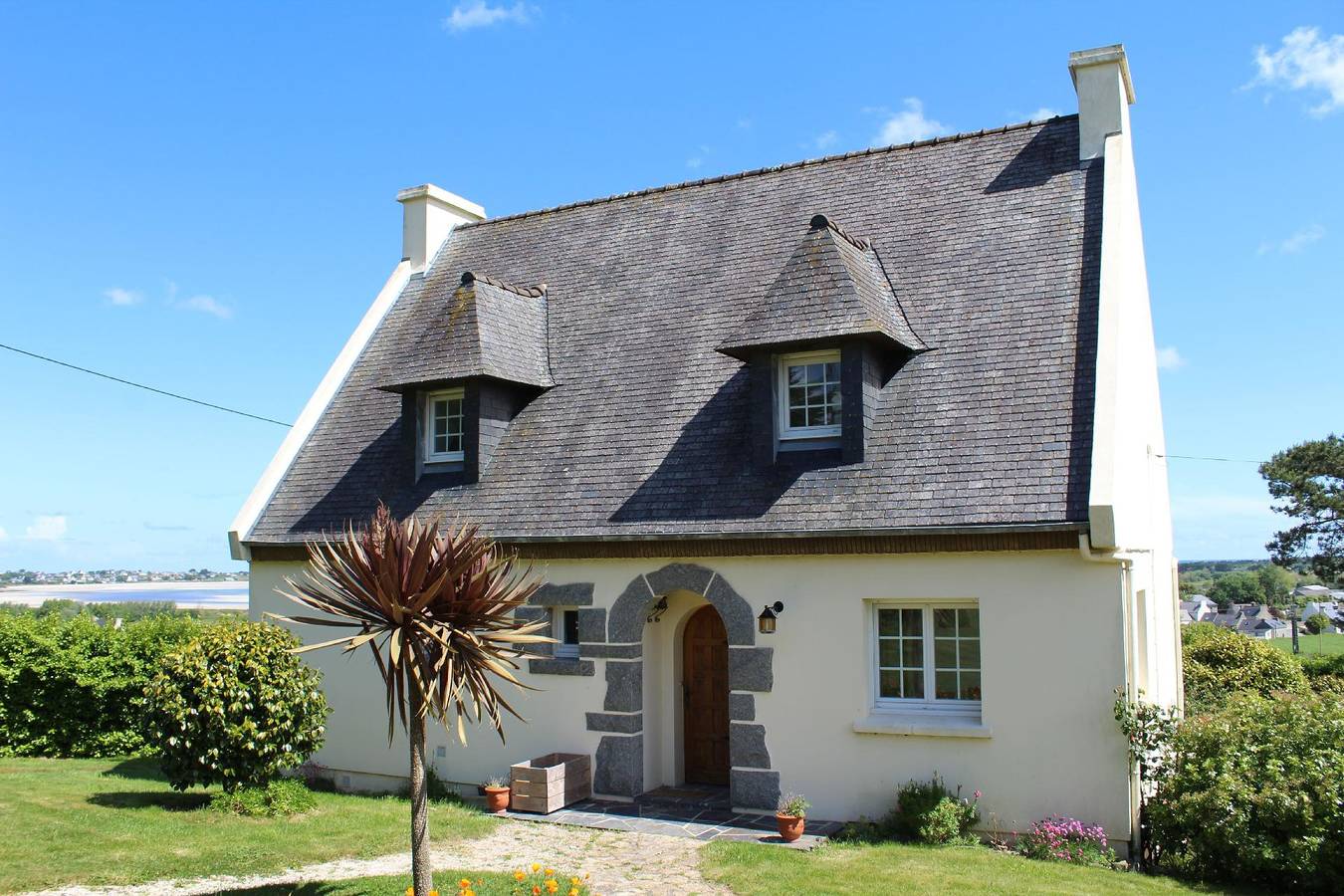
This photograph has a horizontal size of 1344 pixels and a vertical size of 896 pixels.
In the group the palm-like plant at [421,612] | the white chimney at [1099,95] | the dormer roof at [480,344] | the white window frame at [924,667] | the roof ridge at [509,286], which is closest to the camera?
the palm-like plant at [421,612]

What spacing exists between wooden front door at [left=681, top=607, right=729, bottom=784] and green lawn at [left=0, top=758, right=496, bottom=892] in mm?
2851

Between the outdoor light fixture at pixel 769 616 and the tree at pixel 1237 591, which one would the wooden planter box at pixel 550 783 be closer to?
the outdoor light fixture at pixel 769 616

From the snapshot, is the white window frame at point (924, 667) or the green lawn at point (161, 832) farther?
the white window frame at point (924, 667)

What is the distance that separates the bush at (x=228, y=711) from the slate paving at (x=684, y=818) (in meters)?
2.78

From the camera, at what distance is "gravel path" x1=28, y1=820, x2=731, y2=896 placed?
29.3 ft

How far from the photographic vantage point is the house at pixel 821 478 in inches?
412

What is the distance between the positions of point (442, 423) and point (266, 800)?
557 centimetres

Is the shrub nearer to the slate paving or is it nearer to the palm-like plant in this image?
the slate paving

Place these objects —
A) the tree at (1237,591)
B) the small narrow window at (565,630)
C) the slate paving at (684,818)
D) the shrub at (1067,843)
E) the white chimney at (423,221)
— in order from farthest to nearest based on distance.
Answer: the tree at (1237,591) < the white chimney at (423,221) < the small narrow window at (565,630) < the slate paving at (684,818) < the shrub at (1067,843)

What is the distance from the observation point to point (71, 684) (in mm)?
16547

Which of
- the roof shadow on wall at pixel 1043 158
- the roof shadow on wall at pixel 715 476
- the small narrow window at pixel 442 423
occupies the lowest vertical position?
the roof shadow on wall at pixel 715 476

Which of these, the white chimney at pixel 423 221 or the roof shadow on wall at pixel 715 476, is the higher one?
the white chimney at pixel 423 221

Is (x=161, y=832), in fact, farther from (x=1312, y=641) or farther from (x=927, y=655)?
(x=1312, y=641)

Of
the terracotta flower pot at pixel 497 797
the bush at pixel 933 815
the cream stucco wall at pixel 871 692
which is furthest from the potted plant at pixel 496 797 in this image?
the bush at pixel 933 815
